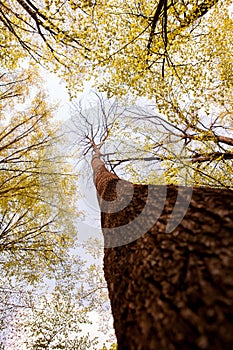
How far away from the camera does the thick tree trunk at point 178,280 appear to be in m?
0.72

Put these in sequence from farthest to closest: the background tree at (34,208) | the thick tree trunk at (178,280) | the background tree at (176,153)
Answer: the background tree at (34,208) → the background tree at (176,153) → the thick tree trunk at (178,280)

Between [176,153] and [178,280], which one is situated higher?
[176,153]

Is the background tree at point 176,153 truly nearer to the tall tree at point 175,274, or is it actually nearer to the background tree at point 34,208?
the background tree at point 34,208

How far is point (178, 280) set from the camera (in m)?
0.92

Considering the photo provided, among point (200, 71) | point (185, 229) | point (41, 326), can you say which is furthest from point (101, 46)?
point (41, 326)

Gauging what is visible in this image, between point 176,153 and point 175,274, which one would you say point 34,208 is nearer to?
point 176,153

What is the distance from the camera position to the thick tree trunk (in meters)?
0.72

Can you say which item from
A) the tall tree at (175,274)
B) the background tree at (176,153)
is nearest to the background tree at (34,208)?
the background tree at (176,153)

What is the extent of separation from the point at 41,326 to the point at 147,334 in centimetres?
1016

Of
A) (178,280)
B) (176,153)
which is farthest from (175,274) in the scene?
(176,153)

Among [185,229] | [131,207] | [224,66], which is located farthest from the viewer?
[224,66]

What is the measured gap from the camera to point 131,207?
6.40 ft

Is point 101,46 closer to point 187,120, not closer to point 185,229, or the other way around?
point 187,120

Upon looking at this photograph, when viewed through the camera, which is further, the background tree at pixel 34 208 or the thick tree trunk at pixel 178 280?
the background tree at pixel 34 208
